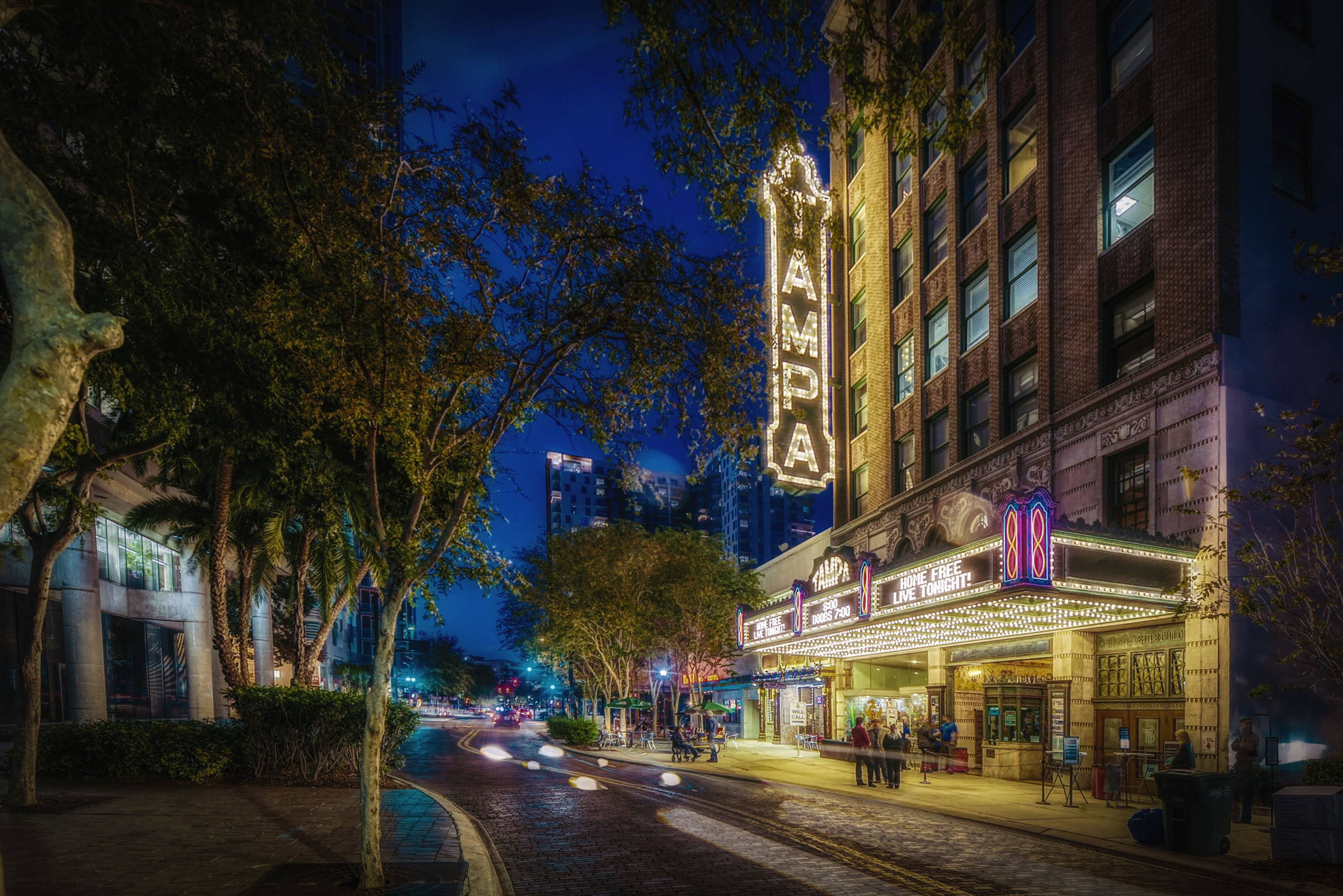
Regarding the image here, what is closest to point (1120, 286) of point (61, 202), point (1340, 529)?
point (1340, 529)

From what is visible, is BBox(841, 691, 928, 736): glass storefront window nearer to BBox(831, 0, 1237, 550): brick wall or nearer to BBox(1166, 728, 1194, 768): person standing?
BBox(831, 0, 1237, 550): brick wall

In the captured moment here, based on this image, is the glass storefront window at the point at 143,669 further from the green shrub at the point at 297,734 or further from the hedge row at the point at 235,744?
the green shrub at the point at 297,734

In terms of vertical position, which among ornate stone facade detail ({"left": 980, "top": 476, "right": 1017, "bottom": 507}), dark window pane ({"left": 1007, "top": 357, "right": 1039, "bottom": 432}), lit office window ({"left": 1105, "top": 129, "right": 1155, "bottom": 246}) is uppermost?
lit office window ({"left": 1105, "top": 129, "right": 1155, "bottom": 246})

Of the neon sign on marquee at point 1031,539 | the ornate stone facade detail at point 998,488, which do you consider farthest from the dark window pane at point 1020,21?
the neon sign on marquee at point 1031,539

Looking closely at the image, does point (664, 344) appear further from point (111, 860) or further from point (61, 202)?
point (111, 860)

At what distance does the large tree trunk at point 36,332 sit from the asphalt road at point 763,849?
7231mm

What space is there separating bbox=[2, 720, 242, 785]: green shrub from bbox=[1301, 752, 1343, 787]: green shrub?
20.2 metres

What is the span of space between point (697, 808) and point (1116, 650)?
10647mm

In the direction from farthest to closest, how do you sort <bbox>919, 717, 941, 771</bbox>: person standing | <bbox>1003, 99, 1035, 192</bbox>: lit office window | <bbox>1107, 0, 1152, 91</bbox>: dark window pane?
<bbox>1003, 99, 1035, 192</bbox>: lit office window, <bbox>919, 717, 941, 771</bbox>: person standing, <bbox>1107, 0, 1152, 91</bbox>: dark window pane

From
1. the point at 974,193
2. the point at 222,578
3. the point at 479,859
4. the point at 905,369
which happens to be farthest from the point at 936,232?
the point at 479,859

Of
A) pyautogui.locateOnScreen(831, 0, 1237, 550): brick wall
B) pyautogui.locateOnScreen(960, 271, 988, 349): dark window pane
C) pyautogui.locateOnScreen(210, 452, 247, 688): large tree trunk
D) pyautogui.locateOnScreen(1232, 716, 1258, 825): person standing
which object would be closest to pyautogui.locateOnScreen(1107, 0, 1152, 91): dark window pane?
pyautogui.locateOnScreen(831, 0, 1237, 550): brick wall

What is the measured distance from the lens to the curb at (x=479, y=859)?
9727mm

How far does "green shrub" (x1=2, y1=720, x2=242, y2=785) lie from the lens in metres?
18.0

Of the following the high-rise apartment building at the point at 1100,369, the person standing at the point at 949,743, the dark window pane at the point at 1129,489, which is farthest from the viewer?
the person standing at the point at 949,743
